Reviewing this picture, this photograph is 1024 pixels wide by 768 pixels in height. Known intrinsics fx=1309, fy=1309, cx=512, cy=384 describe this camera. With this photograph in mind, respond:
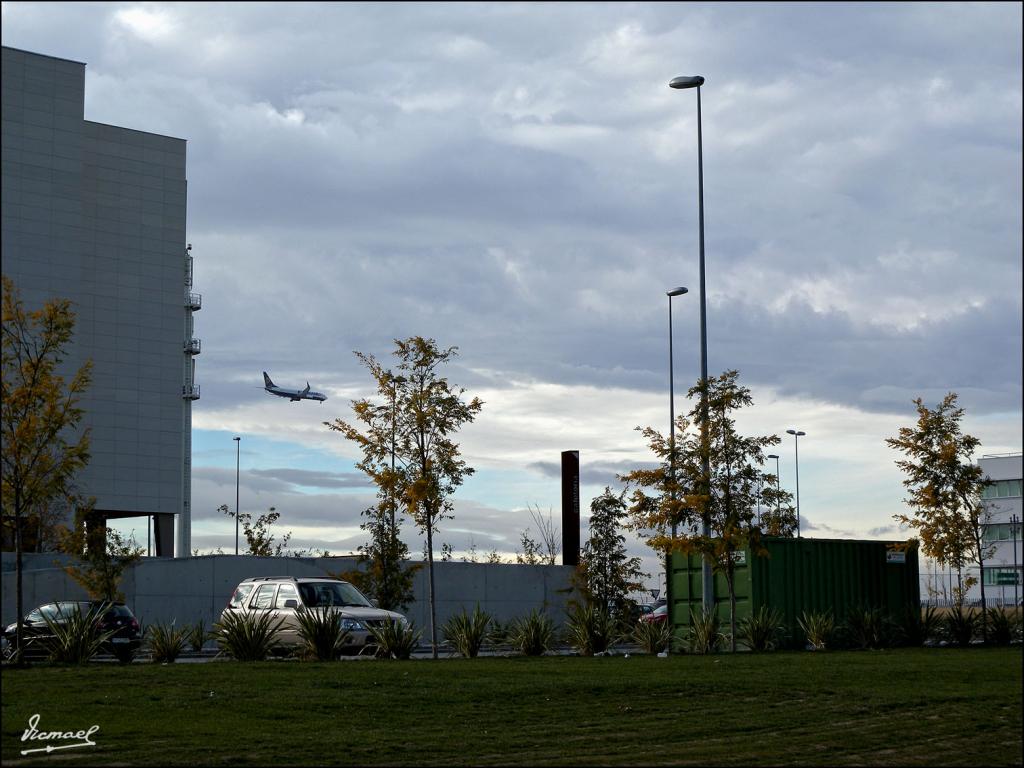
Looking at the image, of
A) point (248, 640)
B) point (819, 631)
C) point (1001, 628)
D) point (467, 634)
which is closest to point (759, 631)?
point (819, 631)

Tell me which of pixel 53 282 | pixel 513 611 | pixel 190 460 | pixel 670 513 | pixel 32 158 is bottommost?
pixel 513 611

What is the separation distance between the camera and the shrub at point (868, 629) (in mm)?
29188

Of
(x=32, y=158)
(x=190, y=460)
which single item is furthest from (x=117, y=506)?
(x=32, y=158)

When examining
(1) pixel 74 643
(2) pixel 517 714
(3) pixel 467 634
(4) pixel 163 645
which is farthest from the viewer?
(3) pixel 467 634

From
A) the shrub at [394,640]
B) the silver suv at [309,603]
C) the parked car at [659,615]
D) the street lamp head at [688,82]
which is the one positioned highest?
the street lamp head at [688,82]

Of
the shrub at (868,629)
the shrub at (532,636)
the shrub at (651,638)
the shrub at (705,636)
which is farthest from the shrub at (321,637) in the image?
the shrub at (868,629)

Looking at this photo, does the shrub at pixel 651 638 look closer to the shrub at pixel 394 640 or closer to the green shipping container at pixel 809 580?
the green shipping container at pixel 809 580

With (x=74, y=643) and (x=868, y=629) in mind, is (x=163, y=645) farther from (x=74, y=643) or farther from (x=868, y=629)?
(x=868, y=629)

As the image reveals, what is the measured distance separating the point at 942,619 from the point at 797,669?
13.4 m

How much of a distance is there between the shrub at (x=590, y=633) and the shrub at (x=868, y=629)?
6039 millimetres

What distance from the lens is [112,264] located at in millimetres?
89188

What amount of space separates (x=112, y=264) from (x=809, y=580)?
69054 mm

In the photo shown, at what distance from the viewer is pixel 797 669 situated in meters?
19.7

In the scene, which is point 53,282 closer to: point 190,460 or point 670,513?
point 190,460
